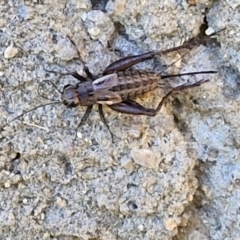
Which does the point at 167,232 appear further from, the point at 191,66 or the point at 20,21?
the point at 20,21

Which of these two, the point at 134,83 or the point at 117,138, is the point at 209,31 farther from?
the point at 117,138

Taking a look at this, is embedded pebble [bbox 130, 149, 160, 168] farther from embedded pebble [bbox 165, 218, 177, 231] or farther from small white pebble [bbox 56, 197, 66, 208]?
small white pebble [bbox 56, 197, 66, 208]

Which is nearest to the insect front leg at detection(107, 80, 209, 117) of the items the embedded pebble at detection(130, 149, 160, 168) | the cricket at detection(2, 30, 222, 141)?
the cricket at detection(2, 30, 222, 141)

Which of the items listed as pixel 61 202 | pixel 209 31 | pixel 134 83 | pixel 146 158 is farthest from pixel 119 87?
pixel 61 202

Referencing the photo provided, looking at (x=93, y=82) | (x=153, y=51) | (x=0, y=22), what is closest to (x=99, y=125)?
(x=93, y=82)

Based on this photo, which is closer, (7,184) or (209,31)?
(209,31)

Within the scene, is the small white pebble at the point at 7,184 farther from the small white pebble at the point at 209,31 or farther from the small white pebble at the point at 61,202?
the small white pebble at the point at 209,31
